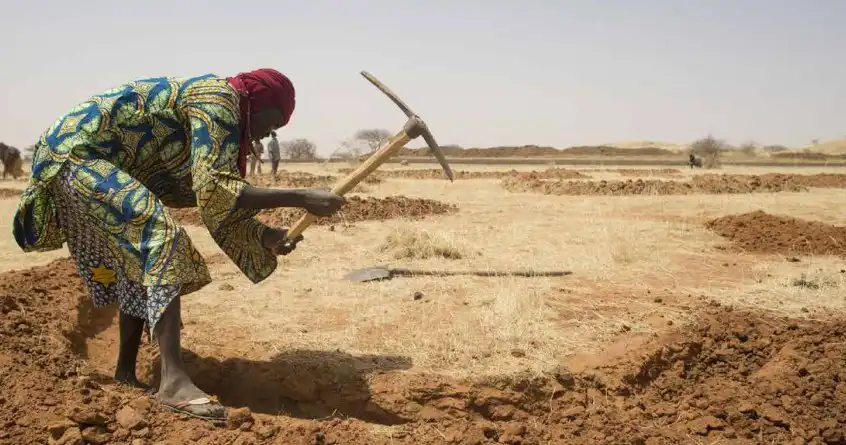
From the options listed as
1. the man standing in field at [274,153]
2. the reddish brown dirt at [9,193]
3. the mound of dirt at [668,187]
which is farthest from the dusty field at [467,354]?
the man standing in field at [274,153]

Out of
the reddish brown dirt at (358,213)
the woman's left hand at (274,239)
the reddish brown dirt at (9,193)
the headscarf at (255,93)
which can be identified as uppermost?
the headscarf at (255,93)

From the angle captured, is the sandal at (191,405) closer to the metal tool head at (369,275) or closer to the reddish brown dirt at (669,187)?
the metal tool head at (369,275)

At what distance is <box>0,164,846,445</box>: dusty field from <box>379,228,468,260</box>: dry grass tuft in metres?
0.02

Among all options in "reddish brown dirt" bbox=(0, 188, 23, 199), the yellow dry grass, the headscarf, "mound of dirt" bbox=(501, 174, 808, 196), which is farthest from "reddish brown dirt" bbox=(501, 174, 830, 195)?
the headscarf

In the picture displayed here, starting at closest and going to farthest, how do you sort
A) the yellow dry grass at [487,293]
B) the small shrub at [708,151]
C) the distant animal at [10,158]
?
the yellow dry grass at [487,293]
the distant animal at [10,158]
the small shrub at [708,151]

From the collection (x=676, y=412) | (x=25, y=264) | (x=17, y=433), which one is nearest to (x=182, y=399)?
(x=17, y=433)

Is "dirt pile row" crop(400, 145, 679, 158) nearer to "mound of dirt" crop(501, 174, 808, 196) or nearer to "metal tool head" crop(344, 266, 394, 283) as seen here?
"mound of dirt" crop(501, 174, 808, 196)

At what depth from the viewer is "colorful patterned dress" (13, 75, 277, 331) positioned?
8.59ft

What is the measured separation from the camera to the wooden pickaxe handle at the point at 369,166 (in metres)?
3.43

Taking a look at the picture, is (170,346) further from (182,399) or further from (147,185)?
(147,185)

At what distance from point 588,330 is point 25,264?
5101 mm

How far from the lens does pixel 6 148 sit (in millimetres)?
19688

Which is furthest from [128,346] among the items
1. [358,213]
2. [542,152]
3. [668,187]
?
[542,152]

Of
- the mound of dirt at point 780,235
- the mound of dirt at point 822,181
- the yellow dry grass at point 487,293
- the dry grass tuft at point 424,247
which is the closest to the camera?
the yellow dry grass at point 487,293
